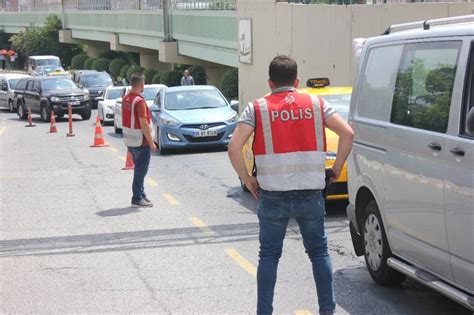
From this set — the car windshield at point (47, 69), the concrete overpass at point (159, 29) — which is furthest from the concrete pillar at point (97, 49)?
the car windshield at point (47, 69)

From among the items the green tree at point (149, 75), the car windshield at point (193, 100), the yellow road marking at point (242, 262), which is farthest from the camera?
the green tree at point (149, 75)

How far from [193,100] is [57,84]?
1471cm

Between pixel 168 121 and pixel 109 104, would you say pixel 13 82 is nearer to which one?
pixel 109 104

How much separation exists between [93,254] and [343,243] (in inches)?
Result: 105

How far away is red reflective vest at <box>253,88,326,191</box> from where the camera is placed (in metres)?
5.21

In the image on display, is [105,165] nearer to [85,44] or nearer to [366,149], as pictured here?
[366,149]

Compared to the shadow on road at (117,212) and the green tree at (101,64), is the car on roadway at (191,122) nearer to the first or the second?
the shadow on road at (117,212)

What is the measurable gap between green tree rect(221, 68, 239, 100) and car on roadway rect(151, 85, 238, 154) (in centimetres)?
1478

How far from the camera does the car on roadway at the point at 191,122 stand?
18.0 meters

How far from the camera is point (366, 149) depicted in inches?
269

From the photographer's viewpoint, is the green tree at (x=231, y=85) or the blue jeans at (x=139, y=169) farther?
the green tree at (x=231, y=85)

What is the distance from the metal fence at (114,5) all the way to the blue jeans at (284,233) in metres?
Answer: 27.9

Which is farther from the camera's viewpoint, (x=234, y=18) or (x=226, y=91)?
(x=226, y=91)

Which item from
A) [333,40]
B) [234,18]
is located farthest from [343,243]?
[234,18]
